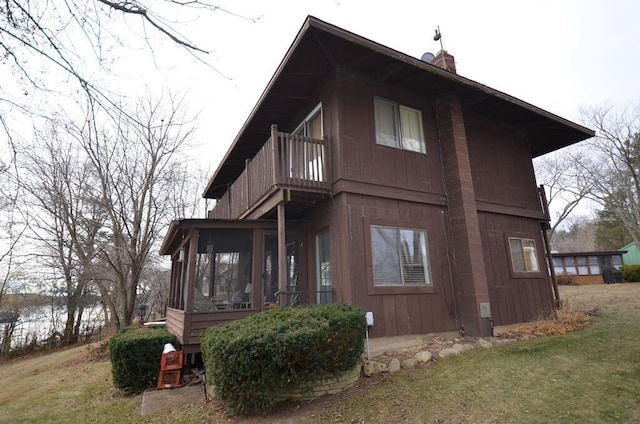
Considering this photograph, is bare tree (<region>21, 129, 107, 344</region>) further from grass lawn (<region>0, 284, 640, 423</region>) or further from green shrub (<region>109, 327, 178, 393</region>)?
grass lawn (<region>0, 284, 640, 423</region>)

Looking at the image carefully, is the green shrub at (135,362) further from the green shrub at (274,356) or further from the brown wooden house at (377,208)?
the green shrub at (274,356)

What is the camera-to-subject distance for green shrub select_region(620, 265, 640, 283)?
1909 centimetres

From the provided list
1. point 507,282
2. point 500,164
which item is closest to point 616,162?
point 500,164

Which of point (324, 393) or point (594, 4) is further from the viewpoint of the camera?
point (594, 4)

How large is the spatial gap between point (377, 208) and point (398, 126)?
6.91ft

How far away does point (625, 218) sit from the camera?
25.3 metres

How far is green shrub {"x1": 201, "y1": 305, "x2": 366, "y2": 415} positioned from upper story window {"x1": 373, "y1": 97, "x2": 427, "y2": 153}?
4214 mm

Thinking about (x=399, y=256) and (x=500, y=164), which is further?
(x=500, y=164)

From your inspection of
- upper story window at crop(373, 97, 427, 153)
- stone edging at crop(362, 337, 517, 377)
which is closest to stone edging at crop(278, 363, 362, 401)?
stone edging at crop(362, 337, 517, 377)

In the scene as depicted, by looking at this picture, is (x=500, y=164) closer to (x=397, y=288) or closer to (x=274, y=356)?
(x=397, y=288)

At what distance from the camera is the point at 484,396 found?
4.25 m

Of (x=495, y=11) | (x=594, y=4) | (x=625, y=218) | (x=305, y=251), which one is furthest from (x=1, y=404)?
(x=625, y=218)

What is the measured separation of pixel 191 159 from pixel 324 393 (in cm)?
1451

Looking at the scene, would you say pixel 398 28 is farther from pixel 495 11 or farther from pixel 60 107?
pixel 60 107
